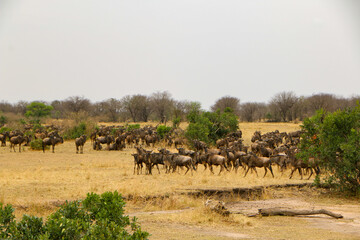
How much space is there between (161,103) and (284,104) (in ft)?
81.3

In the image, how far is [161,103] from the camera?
84.2m

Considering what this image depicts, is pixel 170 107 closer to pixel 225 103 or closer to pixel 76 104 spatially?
pixel 225 103

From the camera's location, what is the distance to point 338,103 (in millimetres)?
78625

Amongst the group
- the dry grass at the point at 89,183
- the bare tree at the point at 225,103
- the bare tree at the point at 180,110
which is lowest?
the dry grass at the point at 89,183

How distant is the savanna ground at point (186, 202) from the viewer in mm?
9703

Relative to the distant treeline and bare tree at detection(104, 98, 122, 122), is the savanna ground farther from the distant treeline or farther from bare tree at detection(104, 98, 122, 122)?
bare tree at detection(104, 98, 122, 122)

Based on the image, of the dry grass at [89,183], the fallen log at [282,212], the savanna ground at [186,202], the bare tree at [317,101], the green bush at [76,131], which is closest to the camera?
the savanna ground at [186,202]

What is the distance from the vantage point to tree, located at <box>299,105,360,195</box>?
45.8ft

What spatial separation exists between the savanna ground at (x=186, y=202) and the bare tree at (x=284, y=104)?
208 feet

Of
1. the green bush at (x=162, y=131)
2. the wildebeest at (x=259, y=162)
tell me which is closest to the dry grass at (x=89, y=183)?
the wildebeest at (x=259, y=162)

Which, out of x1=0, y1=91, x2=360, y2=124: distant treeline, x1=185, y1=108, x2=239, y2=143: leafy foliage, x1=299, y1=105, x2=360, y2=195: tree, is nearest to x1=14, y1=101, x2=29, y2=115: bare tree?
x1=0, y1=91, x2=360, y2=124: distant treeline

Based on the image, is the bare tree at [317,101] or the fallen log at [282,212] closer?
the fallen log at [282,212]

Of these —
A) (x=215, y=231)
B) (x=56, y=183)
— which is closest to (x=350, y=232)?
(x=215, y=231)

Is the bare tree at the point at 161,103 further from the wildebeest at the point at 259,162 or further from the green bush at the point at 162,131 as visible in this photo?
the wildebeest at the point at 259,162
